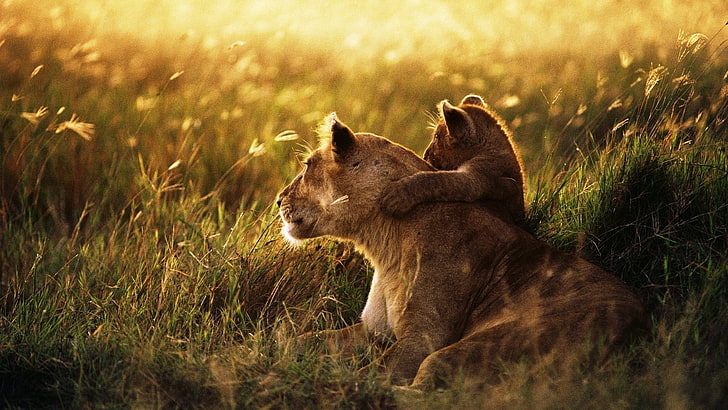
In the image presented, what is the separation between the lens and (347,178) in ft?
16.9

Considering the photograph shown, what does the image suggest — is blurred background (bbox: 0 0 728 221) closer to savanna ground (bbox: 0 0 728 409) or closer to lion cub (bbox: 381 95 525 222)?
savanna ground (bbox: 0 0 728 409)

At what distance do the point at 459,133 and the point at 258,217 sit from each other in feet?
4.78

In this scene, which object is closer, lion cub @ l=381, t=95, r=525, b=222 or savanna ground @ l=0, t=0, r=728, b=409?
savanna ground @ l=0, t=0, r=728, b=409

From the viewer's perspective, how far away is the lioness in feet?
14.1

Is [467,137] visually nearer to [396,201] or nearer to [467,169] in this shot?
[467,169]

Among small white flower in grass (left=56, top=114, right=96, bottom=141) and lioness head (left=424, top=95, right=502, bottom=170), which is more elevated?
lioness head (left=424, top=95, right=502, bottom=170)

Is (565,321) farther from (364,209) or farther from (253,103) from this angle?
(253,103)

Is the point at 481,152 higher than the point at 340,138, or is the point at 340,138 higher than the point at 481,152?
the point at 340,138

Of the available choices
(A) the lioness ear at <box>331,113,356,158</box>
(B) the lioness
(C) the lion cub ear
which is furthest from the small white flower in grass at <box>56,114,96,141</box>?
(C) the lion cub ear

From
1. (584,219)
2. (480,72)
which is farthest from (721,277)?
(480,72)

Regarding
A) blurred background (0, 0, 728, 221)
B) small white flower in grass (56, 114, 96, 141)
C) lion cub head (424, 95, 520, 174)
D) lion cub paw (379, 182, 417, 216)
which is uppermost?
lion cub head (424, 95, 520, 174)

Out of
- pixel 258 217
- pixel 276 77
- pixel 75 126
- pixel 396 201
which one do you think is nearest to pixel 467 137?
pixel 396 201

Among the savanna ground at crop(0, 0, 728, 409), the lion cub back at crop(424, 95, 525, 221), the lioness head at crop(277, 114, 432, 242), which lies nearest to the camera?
the savanna ground at crop(0, 0, 728, 409)

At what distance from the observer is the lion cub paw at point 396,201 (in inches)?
197
